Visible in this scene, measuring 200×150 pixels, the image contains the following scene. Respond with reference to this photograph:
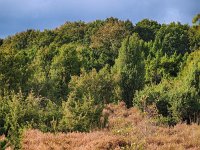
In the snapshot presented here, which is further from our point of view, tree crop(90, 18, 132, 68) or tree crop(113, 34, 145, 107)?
tree crop(90, 18, 132, 68)

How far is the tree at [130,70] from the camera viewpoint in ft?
127

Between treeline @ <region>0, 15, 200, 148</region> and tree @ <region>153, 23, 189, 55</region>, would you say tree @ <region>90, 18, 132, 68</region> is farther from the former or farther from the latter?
tree @ <region>153, 23, 189, 55</region>

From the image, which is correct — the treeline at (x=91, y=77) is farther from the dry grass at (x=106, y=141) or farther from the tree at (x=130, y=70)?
the dry grass at (x=106, y=141)

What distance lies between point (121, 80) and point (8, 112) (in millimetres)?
21635

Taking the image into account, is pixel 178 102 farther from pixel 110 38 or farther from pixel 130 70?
pixel 110 38

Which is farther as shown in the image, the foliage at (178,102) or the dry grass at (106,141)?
the foliage at (178,102)

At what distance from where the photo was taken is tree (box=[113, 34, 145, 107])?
1518 inches

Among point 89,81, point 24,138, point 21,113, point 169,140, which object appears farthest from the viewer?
point 89,81

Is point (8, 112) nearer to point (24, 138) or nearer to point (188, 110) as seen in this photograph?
point (24, 138)

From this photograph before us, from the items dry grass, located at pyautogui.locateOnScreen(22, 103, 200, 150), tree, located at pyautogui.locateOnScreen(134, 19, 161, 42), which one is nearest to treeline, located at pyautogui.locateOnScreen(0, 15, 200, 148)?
tree, located at pyautogui.locateOnScreen(134, 19, 161, 42)

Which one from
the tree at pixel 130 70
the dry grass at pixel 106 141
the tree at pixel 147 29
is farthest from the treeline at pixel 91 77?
the dry grass at pixel 106 141

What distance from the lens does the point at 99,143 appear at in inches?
559

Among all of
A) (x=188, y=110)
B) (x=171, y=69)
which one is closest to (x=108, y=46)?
(x=171, y=69)

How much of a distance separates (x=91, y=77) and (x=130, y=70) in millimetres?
4328
